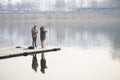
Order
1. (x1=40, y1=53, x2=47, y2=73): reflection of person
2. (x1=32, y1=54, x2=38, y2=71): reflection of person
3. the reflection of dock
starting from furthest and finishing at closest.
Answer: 1. the reflection of dock
2. (x1=32, y1=54, x2=38, y2=71): reflection of person
3. (x1=40, y1=53, x2=47, y2=73): reflection of person

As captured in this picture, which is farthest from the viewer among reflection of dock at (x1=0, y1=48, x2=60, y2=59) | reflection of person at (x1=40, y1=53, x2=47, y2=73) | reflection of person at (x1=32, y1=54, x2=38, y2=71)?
reflection of dock at (x1=0, y1=48, x2=60, y2=59)

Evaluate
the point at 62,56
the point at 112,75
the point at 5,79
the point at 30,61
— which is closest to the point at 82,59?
the point at 62,56

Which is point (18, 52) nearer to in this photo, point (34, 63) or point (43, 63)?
point (34, 63)

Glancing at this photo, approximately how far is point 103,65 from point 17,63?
6133 millimetres

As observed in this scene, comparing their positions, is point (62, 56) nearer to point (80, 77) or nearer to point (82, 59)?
point (82, 59)

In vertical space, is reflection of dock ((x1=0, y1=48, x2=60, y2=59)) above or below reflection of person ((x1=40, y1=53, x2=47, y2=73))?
above

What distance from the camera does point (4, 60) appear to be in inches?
1156

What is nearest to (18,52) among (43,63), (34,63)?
(34,63)

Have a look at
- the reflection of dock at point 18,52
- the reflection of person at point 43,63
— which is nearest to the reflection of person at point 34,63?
the reflection of person at point 43,63

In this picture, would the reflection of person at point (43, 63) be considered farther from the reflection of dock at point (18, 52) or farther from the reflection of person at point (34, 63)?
the reflection of dock at point (18, 52)

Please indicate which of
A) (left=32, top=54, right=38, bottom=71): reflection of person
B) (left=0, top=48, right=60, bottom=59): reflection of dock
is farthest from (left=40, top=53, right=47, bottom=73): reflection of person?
(left=0, top=48, right=60, bottom=59): reflection of dock

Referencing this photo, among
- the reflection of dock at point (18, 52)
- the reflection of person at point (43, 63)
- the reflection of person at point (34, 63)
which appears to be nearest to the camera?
the reflection of person at point (43, 63)

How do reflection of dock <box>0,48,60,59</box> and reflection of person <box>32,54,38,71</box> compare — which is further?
reflection of dock <box>0,48,60,59</box>

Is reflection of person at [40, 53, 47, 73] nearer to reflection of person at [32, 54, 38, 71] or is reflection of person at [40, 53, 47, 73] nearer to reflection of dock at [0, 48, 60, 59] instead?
reflection of person at [32, 54, 38, 71]
